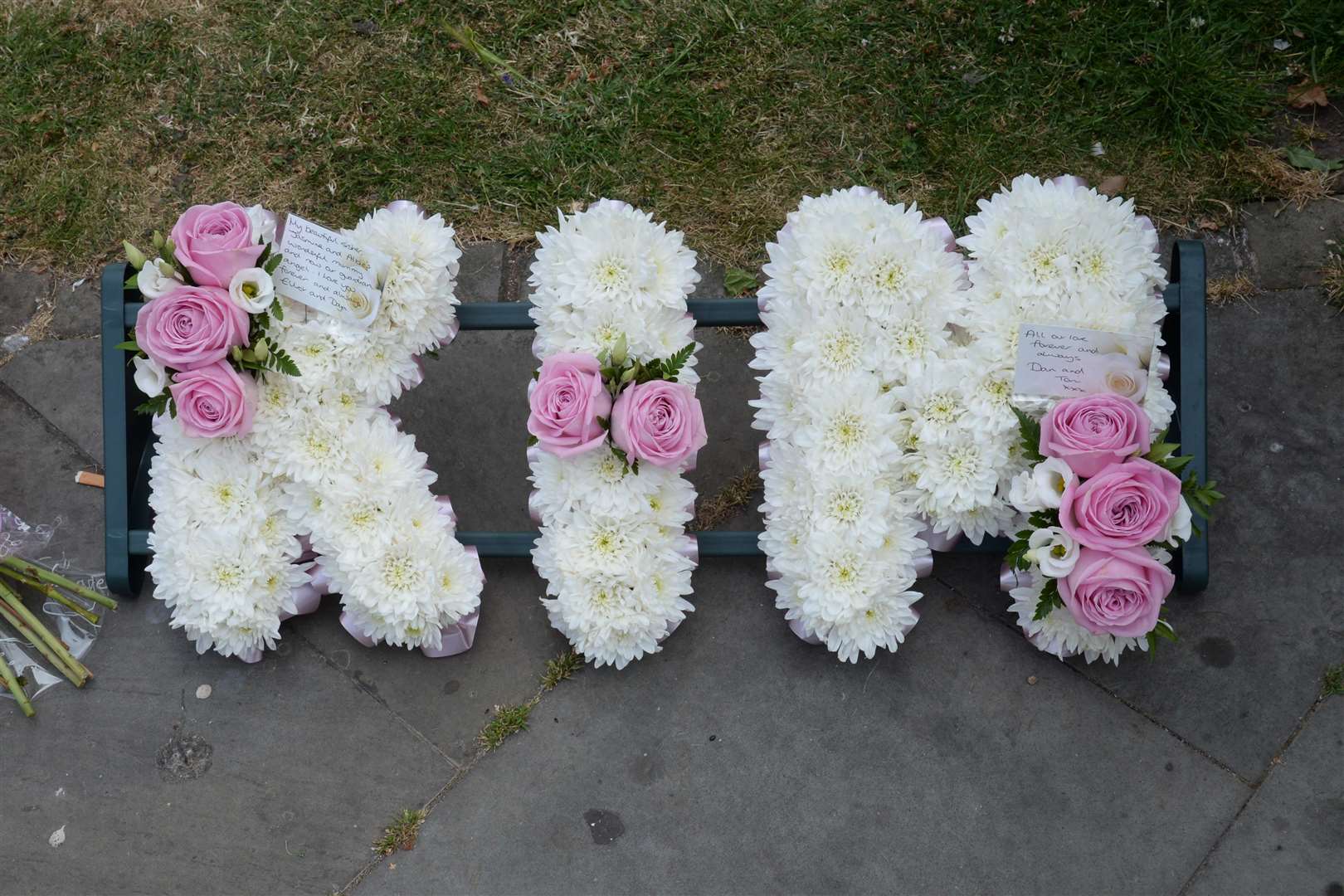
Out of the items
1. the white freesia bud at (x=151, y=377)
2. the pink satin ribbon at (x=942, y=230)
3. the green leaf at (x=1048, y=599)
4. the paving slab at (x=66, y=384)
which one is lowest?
the paving slab at (x=66, y=384)

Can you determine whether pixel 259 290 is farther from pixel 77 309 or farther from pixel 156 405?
pixel 77 309

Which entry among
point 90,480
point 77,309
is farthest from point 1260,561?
point 77,309

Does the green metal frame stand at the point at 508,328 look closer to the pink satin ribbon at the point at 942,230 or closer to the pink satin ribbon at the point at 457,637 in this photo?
the pink satin ribbon at the point at 457,637

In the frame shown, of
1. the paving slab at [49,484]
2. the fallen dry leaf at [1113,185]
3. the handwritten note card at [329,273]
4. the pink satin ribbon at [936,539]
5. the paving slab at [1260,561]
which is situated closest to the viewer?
the handwritten note card at [329,273]

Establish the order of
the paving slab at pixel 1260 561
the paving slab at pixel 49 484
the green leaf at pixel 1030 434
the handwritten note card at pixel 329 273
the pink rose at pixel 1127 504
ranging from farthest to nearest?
1. the paving slab at pixel 49 484
2. the paving slab at pixel 1260 561
3. the handwritten note card at pixel 329 273
4. the green leaf at pixel 1030 434
5. the pink rose at pixel 1127 504

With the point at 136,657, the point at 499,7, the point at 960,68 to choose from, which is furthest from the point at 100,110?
the point at 960,68

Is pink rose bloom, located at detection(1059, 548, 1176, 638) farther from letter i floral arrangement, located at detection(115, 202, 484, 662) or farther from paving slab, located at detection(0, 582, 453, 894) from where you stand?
paving slab, located at detection(0, 582, 453, 894)

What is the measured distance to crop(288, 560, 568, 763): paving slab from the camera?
2.55m

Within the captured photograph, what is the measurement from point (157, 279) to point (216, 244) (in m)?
0.15

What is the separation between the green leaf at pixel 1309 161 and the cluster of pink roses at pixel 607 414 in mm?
1916

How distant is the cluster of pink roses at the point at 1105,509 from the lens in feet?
6.66

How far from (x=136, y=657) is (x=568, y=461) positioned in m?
1.29

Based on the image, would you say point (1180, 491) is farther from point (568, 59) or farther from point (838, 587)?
point (568, 59)

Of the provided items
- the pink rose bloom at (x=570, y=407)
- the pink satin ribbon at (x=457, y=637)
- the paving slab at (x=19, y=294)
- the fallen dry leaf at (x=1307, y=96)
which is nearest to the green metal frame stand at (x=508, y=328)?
the pink satin ribbon at (x=457, y=637)
